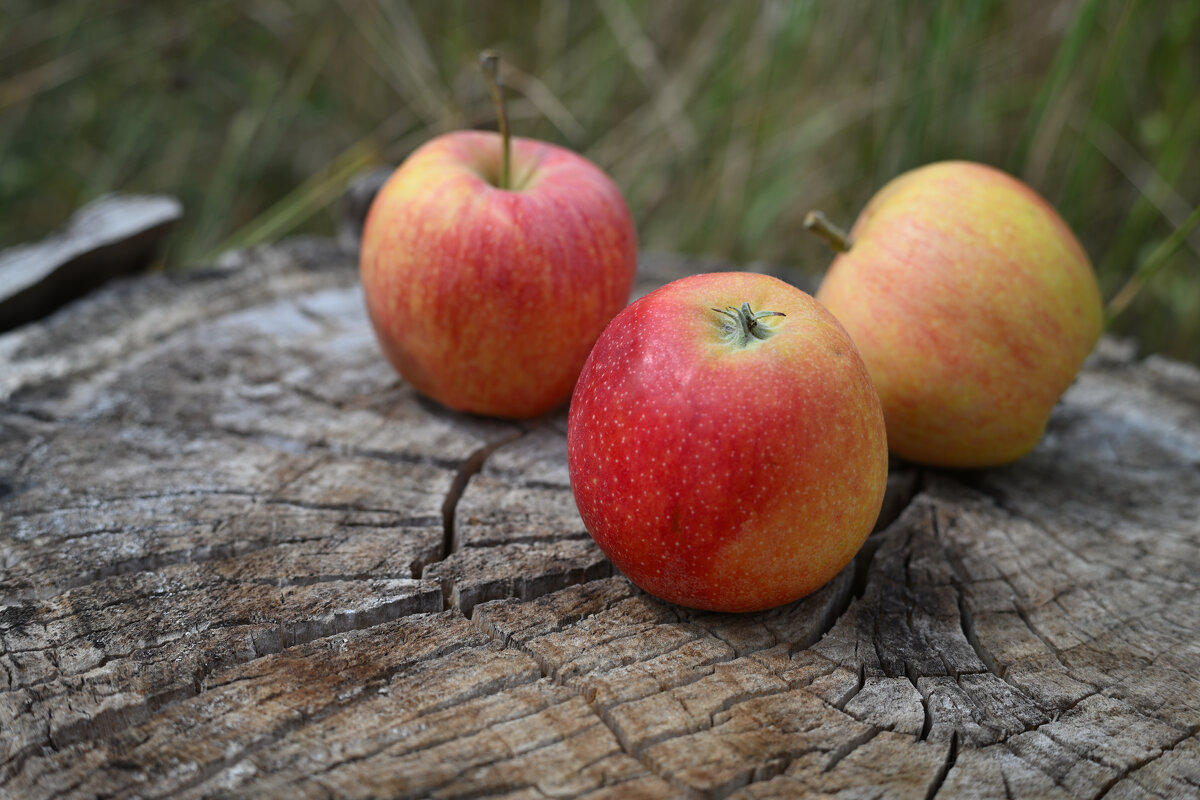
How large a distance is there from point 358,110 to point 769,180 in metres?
1.59

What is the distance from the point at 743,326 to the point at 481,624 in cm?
44

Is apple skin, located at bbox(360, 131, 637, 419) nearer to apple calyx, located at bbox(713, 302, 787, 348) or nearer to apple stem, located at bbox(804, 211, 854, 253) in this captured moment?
apple stem, located at bbox(804, 211, 854, 253)

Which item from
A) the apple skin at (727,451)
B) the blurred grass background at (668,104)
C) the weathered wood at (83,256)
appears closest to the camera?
the apple skin at (727,451)

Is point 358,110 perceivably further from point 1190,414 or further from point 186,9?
point 1190,414

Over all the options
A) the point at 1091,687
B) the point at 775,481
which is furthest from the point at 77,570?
the point at 1091,687

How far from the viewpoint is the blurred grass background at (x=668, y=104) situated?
94.9 inches

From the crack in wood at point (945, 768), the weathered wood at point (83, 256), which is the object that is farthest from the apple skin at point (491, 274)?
the crack in wood at point (945, 768)

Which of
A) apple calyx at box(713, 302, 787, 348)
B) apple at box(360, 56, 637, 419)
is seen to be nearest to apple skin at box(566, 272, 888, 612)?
apple calyx at box(713, 302, 787, 348)

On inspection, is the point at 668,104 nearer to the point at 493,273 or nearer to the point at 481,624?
the point at 493,273

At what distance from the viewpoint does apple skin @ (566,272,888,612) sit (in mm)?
985

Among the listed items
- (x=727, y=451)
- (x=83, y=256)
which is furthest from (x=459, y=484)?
(x=83, y=256)

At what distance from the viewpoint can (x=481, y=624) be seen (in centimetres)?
105

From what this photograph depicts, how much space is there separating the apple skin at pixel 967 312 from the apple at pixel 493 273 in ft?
1.26

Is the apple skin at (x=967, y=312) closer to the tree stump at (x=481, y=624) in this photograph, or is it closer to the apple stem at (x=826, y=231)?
the apple stem at (x=826, y=231)
